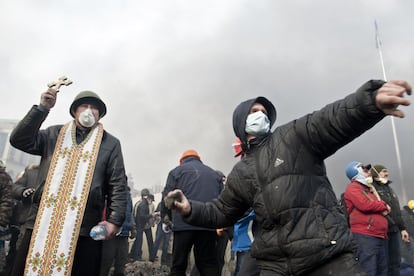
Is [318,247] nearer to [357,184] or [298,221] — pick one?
[298,221]

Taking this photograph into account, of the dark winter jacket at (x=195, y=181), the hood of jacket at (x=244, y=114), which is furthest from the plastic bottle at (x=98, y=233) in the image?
the dark winter jacket at (x=195, y=181)

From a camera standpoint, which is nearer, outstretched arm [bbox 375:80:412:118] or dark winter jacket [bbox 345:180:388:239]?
outstretched arm [bbox 375:80:412:118]

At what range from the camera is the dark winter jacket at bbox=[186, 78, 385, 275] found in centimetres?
197

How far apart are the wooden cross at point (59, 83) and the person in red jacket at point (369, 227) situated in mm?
4547

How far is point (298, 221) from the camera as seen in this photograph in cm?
205

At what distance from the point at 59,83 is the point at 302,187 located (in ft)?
7.67

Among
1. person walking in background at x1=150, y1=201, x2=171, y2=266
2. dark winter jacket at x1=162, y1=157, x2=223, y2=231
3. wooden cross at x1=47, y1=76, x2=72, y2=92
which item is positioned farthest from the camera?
person walking in background at x1=150, y1=201, x2=171, y2=266

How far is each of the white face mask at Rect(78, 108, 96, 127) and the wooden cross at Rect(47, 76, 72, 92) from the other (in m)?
0.34

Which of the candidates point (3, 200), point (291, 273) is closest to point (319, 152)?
point (291, 273)

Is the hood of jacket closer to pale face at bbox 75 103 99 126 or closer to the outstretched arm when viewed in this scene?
the outstretched arm

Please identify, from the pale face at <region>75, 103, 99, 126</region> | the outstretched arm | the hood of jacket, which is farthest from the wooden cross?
the outstretched arm

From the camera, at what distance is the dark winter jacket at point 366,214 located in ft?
18.2

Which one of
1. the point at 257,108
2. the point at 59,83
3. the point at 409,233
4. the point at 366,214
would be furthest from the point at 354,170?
the point at 409,233

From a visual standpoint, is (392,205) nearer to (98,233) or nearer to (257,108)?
(257,108)
